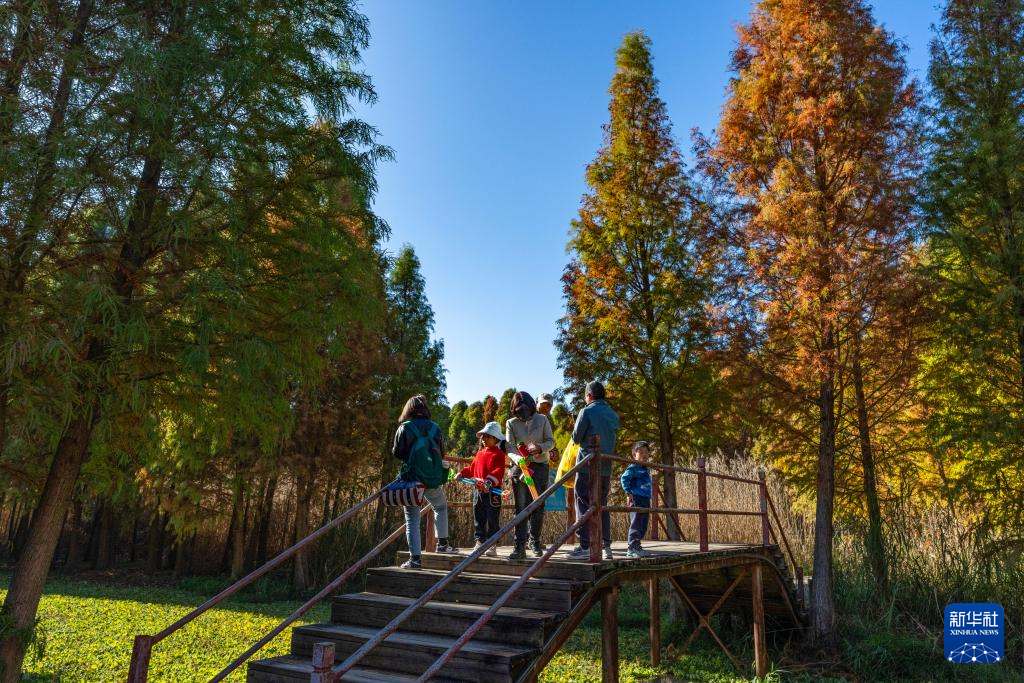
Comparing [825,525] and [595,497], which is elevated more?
[595,497]

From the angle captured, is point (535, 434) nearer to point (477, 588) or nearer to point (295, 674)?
point (477, 588)

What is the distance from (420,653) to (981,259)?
12130 millimetres

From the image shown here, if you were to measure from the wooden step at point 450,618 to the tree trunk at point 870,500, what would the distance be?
31.3 ft

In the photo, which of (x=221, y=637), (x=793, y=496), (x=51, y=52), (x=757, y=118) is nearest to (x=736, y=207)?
(x=757, y=118)

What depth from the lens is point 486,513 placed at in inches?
305

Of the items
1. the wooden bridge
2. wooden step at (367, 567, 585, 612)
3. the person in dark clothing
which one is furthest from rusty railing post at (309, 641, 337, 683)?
the person in dark clothing

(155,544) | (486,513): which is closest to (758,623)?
(486,513)

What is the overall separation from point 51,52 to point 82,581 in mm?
18912

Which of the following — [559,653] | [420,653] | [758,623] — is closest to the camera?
[420,653]

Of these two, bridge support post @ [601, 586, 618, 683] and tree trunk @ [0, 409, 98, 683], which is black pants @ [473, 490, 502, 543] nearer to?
bridge support post @ [601, 586, 618, 683]

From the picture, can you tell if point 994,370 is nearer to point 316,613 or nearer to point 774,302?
point 774,302

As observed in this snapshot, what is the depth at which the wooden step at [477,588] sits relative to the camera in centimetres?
623

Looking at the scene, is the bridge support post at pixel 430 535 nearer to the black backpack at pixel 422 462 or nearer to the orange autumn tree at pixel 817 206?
the black backpack at pixel 422 462

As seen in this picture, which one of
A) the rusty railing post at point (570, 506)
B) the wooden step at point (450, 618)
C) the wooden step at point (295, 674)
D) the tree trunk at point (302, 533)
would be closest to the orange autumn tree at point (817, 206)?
the rusty railing post at point (570, 506)
